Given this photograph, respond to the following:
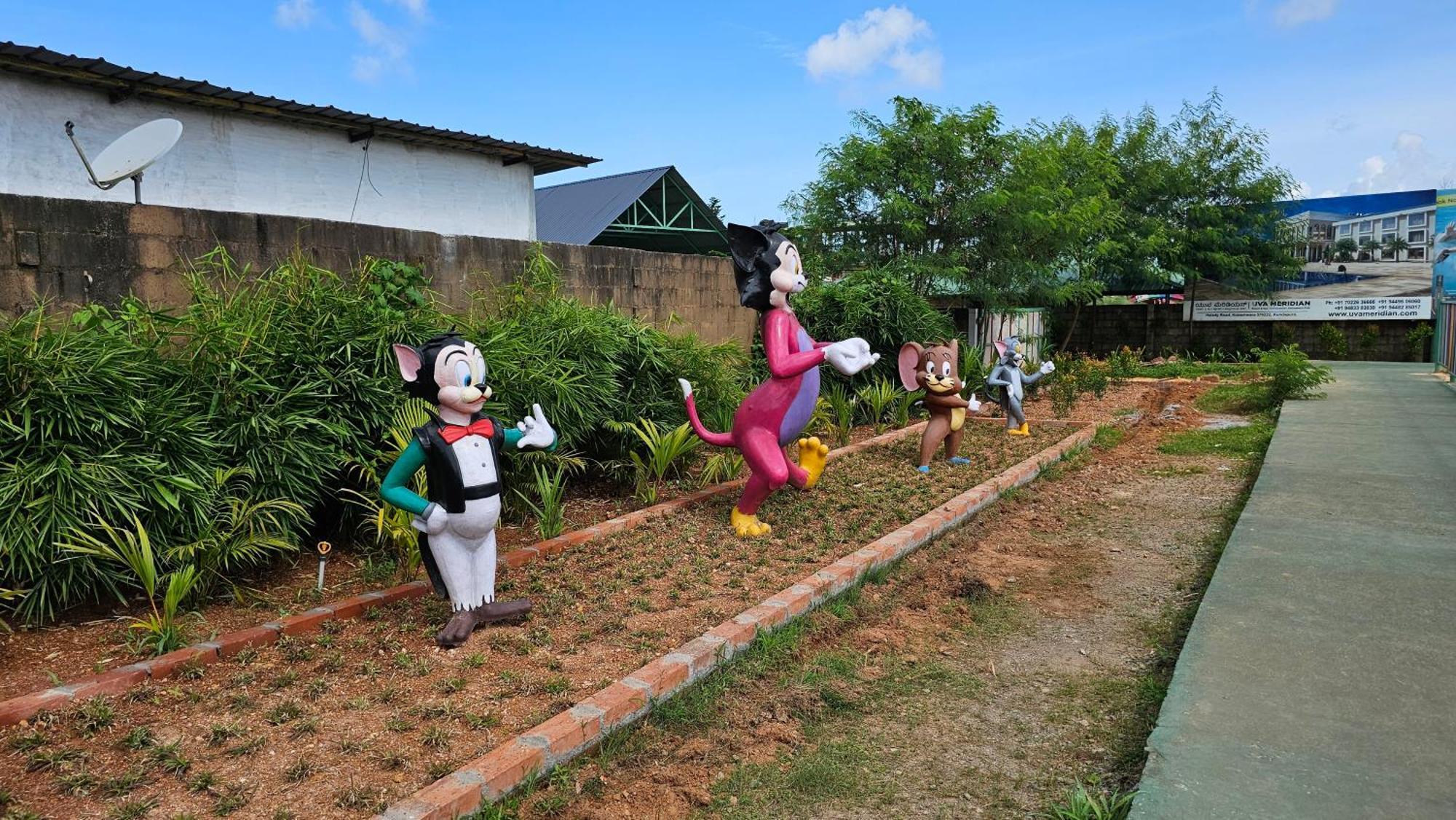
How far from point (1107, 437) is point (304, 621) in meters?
7.94

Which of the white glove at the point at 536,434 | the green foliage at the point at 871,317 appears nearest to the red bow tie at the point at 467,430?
the white glove at the point at 536,434

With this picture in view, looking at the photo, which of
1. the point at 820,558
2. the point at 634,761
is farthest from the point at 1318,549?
the point at 634,761

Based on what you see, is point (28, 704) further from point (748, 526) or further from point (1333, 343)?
point (1333, 343)

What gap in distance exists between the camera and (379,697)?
119 inches

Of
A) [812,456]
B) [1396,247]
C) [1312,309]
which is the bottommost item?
[812,456]

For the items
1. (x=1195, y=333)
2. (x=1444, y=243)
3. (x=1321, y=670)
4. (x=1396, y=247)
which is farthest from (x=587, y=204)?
(x=1396, y=247)

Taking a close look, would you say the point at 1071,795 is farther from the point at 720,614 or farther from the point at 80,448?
the point at 80,448

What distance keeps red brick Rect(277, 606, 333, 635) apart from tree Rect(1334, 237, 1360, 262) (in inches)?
1089

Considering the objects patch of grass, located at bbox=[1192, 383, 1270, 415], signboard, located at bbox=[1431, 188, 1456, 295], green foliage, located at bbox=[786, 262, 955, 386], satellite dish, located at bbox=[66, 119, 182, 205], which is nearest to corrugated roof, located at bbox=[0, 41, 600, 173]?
satellite dish, located at bbox=[66, 119, 182, 205]

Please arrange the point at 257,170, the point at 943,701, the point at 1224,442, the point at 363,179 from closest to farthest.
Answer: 1. the point at 943,701
2. the point at 257,170
3. the point at 1224,442
4. the point at 363,179

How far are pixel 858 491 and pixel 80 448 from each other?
15.0ft

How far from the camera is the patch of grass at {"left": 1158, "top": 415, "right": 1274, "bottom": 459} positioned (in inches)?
326

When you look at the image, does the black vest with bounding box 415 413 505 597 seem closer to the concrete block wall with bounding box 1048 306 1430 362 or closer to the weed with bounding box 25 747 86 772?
the weed with bounding box 25 747 86 772

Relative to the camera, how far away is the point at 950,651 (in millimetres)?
3760
